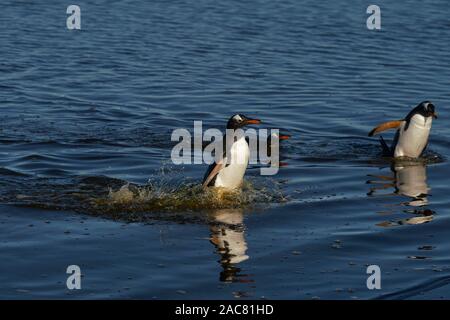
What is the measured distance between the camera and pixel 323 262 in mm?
10234

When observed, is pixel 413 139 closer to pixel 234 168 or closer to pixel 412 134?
pixel 412 134

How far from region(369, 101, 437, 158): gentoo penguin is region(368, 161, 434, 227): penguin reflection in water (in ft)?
0.96

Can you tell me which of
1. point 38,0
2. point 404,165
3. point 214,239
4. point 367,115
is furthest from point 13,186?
point 38,0

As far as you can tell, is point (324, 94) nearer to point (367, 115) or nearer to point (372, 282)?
point (367, 115)

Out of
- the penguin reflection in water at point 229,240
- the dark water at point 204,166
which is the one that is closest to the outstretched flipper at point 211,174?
the dark water at point 204,166

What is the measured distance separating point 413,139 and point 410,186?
1.80 metres

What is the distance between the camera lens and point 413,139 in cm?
1528

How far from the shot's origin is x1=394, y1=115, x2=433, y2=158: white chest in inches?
602

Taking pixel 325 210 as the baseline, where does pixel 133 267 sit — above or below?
below

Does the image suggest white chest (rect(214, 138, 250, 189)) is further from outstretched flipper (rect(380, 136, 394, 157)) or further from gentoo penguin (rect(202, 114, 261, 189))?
outstretched flipper (rect(380, 136, 394, 157))

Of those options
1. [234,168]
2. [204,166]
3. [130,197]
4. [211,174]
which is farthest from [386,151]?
[130,197]

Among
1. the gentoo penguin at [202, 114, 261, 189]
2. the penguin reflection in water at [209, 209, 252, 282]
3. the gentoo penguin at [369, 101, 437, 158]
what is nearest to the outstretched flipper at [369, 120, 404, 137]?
the gentoo penguin at [369, 101, 437, 158]

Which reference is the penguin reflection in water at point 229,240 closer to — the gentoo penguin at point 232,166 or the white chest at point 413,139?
the gentoo penguin at point 232,166

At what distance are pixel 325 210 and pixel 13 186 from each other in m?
3.80
